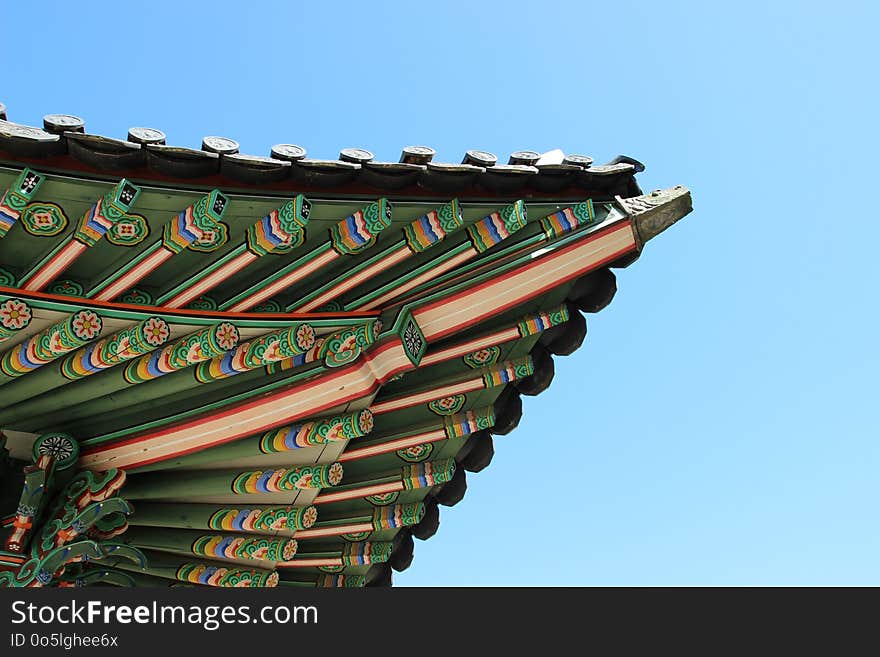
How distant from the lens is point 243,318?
26.0ft

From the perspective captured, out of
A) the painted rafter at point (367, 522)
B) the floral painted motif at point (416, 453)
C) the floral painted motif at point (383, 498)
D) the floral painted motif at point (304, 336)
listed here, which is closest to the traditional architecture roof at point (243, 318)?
the floral painted motif at point (304, 336)

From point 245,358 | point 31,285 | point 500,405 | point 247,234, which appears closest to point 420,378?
point 500,405

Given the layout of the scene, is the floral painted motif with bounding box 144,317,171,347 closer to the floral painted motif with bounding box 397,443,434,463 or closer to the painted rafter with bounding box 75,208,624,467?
the painted rafter with bounding box 75,208,624,467

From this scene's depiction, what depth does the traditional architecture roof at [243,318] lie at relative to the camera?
726 centimetres

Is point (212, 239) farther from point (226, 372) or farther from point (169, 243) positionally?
point (226, 372)

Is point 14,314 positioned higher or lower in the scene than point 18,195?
lower

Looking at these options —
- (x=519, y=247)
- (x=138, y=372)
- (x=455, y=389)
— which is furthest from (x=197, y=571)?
(x=519, y=247)

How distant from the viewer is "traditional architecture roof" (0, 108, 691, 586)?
23.8ft

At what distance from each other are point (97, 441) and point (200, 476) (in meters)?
0.92

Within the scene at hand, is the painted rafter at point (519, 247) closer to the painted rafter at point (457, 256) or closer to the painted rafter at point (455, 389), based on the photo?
the painted rafter at point (457, 256)

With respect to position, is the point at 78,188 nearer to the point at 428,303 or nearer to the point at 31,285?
the point at 31,285

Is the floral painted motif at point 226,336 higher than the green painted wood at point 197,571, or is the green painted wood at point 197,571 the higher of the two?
→ the floral painted motif at point 226,336

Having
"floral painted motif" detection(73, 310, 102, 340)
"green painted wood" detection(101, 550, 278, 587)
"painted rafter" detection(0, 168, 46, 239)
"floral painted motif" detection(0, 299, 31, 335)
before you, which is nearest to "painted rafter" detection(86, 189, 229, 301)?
A: "floral painted motif" detection(73, 310, 102, 340)

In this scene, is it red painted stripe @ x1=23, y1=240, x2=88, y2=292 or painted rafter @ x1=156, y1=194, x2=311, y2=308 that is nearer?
red painted stripe @ x1=23, y1=240, x2=88, y2=292
